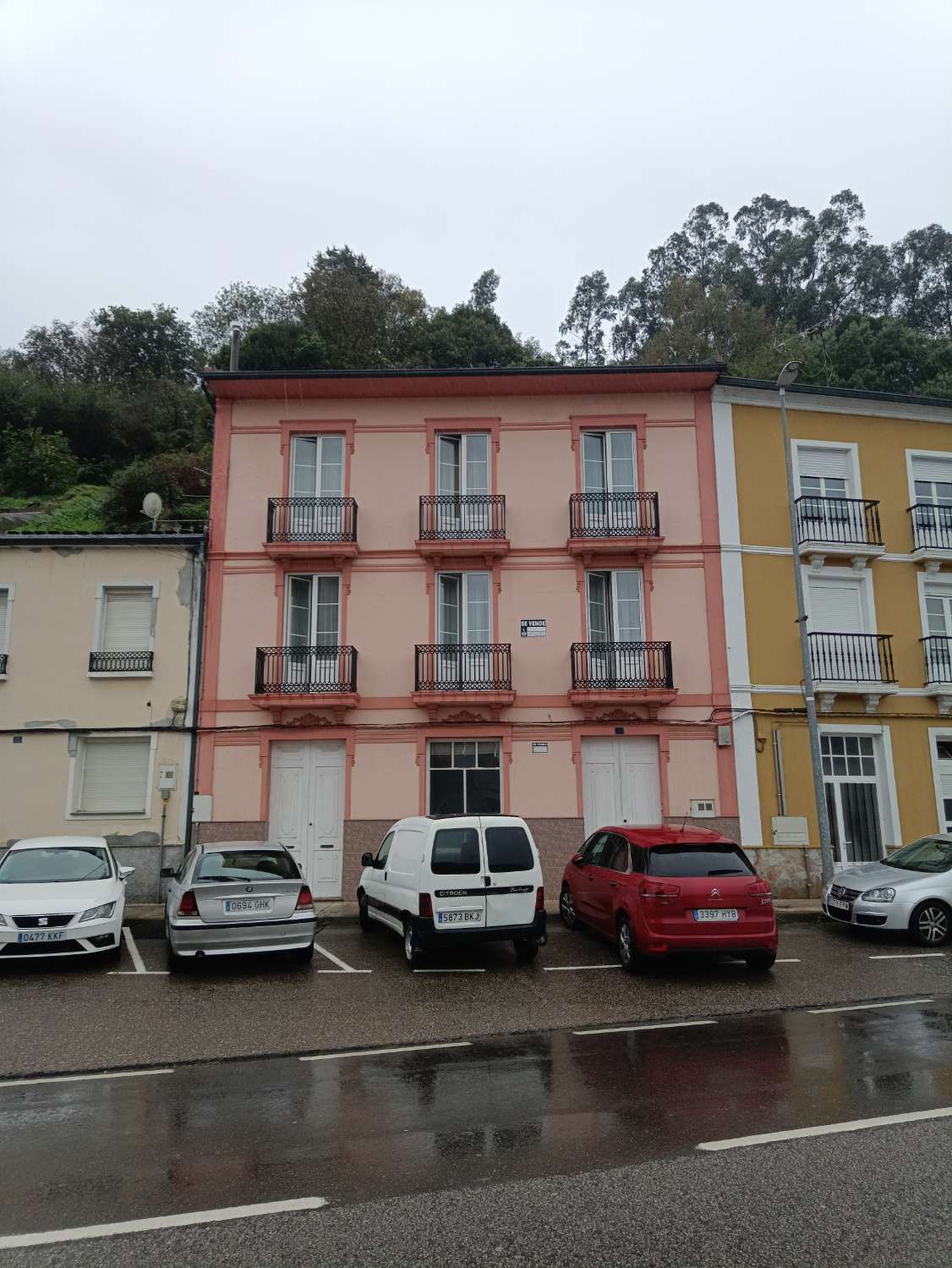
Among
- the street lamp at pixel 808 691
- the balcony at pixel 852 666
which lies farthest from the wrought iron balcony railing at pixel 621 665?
the balcony at pixel 852 666

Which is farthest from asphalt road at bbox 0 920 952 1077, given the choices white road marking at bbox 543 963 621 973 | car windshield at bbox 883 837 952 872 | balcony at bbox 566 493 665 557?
balcony at bbox 566 493 665 557

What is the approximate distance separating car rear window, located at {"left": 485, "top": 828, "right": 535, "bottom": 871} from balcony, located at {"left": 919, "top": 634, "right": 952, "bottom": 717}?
1126cm

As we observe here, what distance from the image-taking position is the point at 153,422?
3572 cm

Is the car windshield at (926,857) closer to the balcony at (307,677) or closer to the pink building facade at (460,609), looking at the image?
the pink building facade at (460,609)

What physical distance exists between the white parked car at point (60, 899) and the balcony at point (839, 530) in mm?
14204

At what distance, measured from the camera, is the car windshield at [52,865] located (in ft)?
34.9

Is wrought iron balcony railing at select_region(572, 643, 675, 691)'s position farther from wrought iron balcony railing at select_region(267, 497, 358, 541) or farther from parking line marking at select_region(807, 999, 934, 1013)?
parking line marking at select_region(807, 999, 934, 1013)

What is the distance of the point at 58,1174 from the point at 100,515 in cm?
2574

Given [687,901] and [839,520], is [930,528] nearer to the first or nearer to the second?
[839,520]

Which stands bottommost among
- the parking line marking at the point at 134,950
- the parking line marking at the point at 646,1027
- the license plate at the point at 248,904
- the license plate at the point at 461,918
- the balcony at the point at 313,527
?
the parking line marking at the point at 646,1027

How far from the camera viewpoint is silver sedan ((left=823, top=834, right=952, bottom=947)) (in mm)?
11445

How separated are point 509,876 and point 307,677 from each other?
7.77 metres

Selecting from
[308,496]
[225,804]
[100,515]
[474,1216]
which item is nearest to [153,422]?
[100,515]

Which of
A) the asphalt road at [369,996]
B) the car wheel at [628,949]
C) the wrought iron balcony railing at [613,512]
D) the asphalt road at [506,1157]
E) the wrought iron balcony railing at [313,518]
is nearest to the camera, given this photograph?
the asphalt road at [506,1157]
